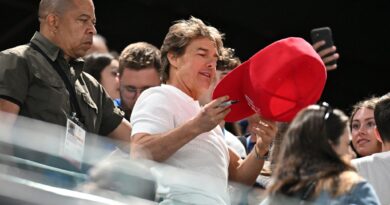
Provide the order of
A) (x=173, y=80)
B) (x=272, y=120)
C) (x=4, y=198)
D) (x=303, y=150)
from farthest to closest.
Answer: (x=173, y=80), (x=272, y=120), (x=303, y=150), (x=4, y=198)

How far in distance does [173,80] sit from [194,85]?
112 mm

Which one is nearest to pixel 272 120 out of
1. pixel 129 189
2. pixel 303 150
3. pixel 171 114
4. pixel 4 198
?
pixel 171 114

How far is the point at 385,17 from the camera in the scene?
8812 mm

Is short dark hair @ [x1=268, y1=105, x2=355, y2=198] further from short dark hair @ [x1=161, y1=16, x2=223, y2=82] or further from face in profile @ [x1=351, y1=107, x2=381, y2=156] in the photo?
face in profile @ [x1=351, y1=107, x2=381, y2=156]

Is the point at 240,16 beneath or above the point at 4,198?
beneath

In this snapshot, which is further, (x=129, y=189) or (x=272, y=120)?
(x=272, y=120)

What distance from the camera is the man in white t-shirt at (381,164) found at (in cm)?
509

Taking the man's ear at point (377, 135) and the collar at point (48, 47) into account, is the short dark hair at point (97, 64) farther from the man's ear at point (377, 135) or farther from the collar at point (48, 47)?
the man's ear at point (377, 135)

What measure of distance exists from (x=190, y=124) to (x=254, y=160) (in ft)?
1.69

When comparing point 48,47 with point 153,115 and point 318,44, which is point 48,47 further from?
point 318,44

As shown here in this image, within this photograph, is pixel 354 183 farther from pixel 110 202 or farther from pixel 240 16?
pixel 240 16

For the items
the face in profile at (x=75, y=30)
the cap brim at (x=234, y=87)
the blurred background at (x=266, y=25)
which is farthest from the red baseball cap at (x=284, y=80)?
the blurred background at (x=266, y=25)

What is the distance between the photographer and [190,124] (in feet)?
15.2

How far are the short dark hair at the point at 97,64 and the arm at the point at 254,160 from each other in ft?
5.14
